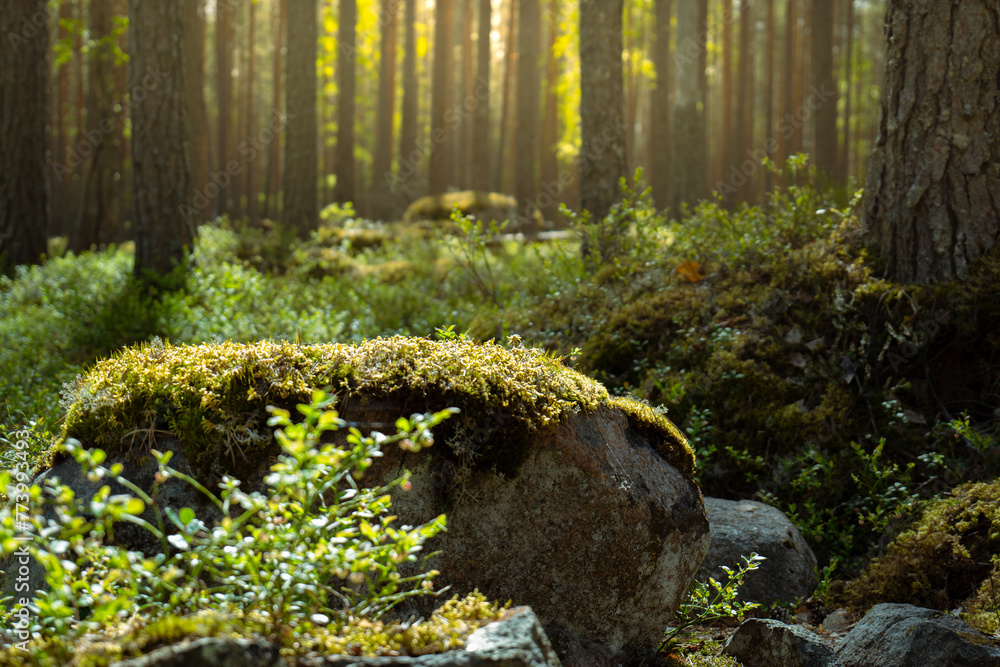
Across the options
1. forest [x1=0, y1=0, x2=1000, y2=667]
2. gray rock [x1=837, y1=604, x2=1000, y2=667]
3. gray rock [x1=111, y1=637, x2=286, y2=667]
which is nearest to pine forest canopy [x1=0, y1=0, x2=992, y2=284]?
forest [x1=0, y1=0, x2=1000, y2=667]

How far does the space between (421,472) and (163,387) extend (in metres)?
0.96

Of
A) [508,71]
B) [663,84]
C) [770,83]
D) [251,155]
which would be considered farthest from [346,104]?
[770,83]

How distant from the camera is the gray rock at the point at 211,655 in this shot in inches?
54.8

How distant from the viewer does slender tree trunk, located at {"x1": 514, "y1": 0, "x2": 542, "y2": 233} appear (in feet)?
59.2

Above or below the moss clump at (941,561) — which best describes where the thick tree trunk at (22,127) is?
above

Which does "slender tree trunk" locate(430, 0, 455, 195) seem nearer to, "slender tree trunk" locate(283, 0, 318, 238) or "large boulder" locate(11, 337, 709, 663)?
"slender tree trunk" locate(283, 0, 318, 238)

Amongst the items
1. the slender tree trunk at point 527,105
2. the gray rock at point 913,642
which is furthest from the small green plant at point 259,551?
the slender tree trunk at point 527,105

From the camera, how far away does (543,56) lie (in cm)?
3331

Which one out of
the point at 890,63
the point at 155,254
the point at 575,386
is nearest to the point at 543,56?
the point at 155,254

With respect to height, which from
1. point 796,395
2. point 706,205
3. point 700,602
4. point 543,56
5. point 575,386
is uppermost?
point 543,56

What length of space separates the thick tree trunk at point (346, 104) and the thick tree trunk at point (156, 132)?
32.2 feet

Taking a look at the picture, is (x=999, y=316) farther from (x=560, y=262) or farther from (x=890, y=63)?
(x=560, y=262)

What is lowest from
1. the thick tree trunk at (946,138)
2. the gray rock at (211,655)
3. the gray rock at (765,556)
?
the gray rock at (765,556)

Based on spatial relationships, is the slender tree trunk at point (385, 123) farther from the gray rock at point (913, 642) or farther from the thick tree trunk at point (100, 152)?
the gray rock at point (913, 642)
